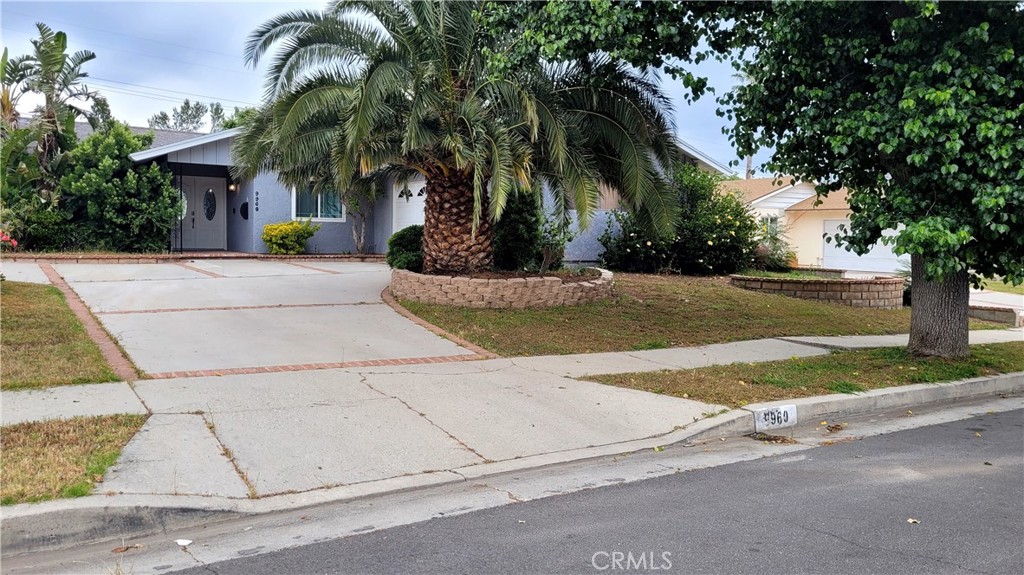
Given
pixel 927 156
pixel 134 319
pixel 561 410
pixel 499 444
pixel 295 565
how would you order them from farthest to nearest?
pixel 134 319 → pixel 927 156 → pixel 561 410 → pixel 499 444 → pixel 295 565

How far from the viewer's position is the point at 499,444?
21.8 feet

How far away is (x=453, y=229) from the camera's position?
13.7m

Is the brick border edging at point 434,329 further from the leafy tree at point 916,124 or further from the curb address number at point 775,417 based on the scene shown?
the leafy tree at point 916,124

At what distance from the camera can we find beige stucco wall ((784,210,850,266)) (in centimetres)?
3034

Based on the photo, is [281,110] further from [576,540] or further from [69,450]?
[576,540]

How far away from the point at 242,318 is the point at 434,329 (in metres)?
2.75

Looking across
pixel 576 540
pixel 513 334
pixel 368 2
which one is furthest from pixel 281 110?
pixel 576 540

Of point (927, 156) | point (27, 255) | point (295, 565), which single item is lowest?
point (295, 565)

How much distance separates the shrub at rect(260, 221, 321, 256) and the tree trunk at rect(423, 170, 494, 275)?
8478mm

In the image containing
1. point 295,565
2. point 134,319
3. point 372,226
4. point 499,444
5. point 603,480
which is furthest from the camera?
point 372,226

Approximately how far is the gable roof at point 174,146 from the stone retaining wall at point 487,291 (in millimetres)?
8764

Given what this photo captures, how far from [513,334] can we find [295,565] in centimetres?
726

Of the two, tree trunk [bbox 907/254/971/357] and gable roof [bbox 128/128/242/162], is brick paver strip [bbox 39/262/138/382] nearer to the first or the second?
gable roof [bbox 128/128/242/162]

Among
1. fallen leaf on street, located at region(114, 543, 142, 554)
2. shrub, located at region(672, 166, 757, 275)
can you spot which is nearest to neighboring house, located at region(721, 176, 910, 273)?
shrub, located at region(672, 166, 757, 275)
